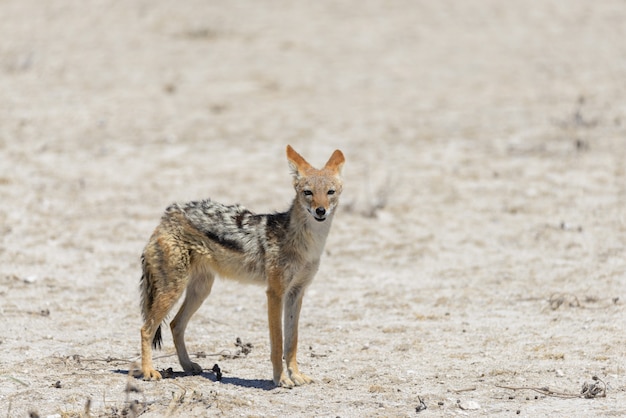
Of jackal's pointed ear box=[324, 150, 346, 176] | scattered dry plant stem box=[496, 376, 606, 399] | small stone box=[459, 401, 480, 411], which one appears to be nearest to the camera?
small stone box=[459, 401, 480, 411]

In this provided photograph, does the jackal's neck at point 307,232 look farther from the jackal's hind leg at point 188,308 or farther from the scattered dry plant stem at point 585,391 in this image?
the scattered dry plant stem at point 585,391

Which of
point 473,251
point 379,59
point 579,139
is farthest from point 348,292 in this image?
point 379,59

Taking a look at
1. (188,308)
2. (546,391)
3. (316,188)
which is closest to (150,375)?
(188,308)

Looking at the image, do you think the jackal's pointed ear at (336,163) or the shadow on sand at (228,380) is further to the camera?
the jackal's pointed ear at (336,163)

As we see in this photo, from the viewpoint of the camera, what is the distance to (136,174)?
43.7 ft

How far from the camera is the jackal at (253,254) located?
6.94m

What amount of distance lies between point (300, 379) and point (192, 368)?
0.87 metres

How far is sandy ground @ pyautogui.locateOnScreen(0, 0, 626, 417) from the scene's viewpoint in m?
7.17

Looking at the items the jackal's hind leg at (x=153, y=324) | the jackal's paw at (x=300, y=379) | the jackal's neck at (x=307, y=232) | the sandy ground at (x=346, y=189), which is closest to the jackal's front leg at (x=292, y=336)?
the jackal's paw at (x=300, y=379)

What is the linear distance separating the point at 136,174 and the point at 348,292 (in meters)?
4.76

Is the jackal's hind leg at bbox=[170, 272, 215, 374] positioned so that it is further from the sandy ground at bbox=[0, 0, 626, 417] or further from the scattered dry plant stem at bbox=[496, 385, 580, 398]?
the scattered dry plant stem at bbox=[496, 385, 580, 398]

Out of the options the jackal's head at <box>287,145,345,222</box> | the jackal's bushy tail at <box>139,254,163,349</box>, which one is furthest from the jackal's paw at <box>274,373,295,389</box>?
the jackal's head at <box>287,145,345,222</box>

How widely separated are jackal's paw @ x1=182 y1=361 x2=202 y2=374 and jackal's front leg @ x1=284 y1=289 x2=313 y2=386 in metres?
0.70

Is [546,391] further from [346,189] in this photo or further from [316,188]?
[346,189]
